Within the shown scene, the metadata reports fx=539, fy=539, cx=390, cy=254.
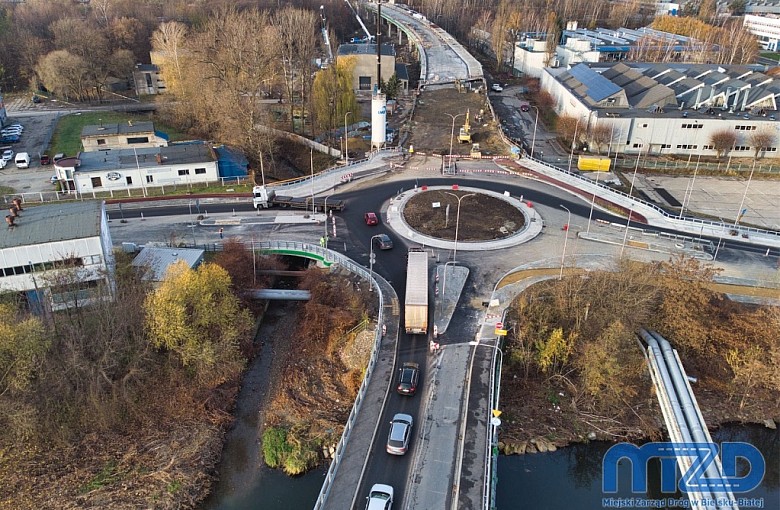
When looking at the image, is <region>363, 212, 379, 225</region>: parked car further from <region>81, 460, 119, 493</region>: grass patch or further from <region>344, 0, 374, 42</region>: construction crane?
<region>344, 0, 374, 42</region>: construction crane

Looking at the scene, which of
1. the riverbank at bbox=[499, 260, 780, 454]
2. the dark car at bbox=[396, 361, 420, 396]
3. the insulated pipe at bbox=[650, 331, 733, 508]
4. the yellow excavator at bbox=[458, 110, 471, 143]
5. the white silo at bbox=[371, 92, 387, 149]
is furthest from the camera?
the yellow excavator at bbox=[458, 110, 471, 143]

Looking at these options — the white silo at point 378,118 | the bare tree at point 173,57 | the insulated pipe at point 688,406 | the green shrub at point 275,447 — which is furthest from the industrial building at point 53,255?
the bare tree at point 173,57

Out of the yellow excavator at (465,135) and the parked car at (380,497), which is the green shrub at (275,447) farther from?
the yellow excavator at (465,135)

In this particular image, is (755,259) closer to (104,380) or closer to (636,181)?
(636,181)

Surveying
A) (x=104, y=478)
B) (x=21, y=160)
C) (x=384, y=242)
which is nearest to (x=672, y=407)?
(x=384, y=242)

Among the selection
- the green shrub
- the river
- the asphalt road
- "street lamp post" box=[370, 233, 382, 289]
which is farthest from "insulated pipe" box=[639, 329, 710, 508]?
the green shrub
